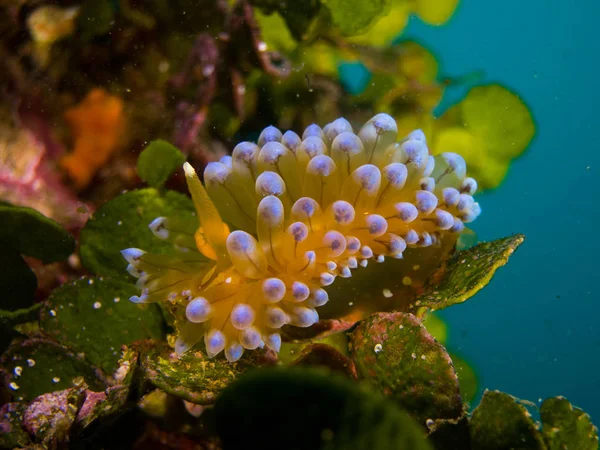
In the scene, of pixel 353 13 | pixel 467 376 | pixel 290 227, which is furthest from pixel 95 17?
pixel 467 376

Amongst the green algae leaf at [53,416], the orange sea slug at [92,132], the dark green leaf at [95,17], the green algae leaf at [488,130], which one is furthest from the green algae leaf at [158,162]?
the green algae leaf at [488,130]

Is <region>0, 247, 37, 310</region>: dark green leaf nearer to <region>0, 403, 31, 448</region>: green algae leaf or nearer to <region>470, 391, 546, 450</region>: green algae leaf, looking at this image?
<region>0, 403, 31, 448</region>: green algae leaf

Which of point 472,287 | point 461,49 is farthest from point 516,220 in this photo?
point 472,287

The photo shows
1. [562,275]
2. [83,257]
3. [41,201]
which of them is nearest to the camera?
[83,257]

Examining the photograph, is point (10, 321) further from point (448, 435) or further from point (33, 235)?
point (448, 435)

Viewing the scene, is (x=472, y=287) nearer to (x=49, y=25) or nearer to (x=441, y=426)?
(x=441, y=426)

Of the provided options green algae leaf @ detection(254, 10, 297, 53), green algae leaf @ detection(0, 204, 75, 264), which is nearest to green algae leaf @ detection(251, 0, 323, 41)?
green algae leaf @ detection(254, 10, 297, 53)
